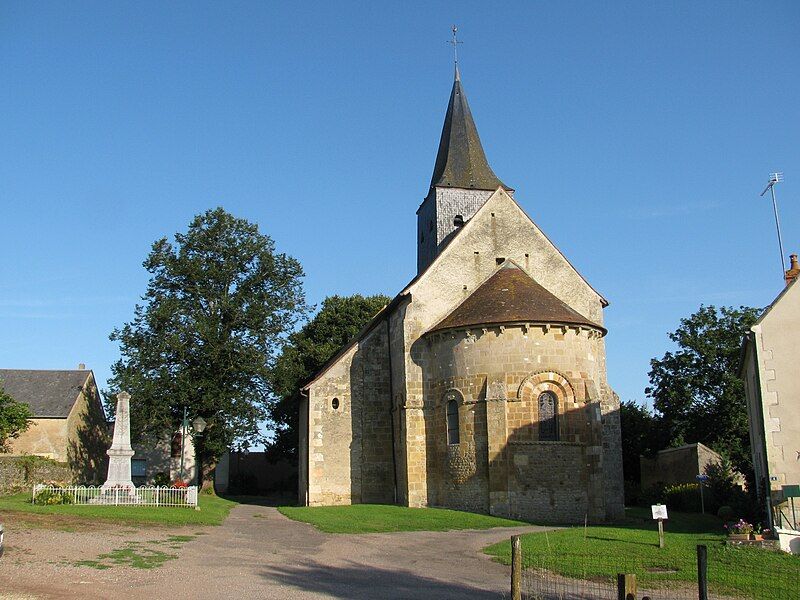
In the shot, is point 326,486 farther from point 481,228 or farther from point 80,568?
point 80,568

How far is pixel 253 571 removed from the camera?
14.1 m

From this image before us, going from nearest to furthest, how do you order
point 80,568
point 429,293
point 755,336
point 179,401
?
point 80,568 → point 755,336 → point 429,293 → point 179,401

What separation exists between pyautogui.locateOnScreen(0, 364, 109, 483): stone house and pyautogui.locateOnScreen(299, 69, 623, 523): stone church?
53.5ft

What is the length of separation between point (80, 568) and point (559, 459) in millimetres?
16746

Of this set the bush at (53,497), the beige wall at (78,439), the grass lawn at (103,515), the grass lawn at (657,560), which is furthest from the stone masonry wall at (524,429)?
the beige wall at (78,439)

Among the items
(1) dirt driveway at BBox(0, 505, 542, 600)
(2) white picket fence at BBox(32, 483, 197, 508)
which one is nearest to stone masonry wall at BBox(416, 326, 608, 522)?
(1) dirt driveway at BBox(0, 505, 542, 600)

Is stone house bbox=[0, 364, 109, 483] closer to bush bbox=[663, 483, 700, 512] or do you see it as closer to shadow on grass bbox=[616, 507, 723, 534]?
Result: shadow on grass bbox=[616, 507, 723, 534]

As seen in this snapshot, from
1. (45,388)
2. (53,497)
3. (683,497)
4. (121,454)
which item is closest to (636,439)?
(683,497)

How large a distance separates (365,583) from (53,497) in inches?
585

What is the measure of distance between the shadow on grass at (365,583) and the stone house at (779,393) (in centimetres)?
1033

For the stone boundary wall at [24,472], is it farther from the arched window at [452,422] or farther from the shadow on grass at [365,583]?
the shadow on grass at [365,583]

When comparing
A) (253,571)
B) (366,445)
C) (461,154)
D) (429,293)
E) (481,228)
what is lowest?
(253,571)

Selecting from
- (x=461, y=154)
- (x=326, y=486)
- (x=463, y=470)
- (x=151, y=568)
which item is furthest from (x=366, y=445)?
(x=151, y=568)

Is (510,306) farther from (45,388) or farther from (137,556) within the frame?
(45,388)
